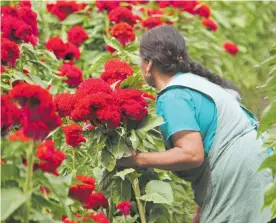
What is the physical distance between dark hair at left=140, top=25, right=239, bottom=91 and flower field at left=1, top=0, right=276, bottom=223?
0.50 feet

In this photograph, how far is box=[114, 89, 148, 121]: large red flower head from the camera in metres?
4.21

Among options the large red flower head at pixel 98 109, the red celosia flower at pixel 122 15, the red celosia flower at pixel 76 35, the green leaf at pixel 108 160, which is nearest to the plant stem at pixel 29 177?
the large red flower head at pixel 98 109

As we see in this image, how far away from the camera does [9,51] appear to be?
4680 millimetres

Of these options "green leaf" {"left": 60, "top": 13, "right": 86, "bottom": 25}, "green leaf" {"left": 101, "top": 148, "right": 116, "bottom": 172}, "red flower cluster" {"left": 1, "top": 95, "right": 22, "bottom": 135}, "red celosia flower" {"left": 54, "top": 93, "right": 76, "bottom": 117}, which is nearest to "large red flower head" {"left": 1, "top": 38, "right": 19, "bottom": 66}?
"red celosia flower" {"left": 54, "top": 93, "right": 76, "bottom": 117}

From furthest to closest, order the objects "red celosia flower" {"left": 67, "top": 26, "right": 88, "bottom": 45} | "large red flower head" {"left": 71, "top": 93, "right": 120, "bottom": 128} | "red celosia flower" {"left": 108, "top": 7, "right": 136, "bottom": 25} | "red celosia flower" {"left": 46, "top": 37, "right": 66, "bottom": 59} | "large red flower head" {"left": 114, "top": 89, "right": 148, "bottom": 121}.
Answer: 1. "red celosia flower" {"left": 67, "top": 26, "right": 88, "bottom": 45}
2. "red celosia flower" {"left": 108, "top": 7, "right": 136, "bottom": 25}
3. "red celosia flower" {"left": 46, "top": 37, "right": 66, "bottom": 59}
4. "large red flower head" {"left": 114, "top": 89, "right": 148, "bottom": 121}
5. "large red flower head" {"left": 71, "top": 93, "right": 120, "bottom": 128}

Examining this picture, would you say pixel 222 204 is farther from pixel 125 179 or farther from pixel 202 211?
pixel 125 179

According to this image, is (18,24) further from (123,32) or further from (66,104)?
(123,32)

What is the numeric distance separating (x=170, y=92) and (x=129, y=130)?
0.95 feet

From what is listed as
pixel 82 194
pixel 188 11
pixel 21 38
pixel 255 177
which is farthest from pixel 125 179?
pixel 188 11

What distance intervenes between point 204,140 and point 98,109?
29.2 inches

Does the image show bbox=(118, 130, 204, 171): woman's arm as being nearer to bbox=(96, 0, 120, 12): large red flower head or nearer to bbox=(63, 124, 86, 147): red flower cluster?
bbox=(63, 124, 86, 147): red flower cluster

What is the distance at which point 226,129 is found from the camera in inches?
179

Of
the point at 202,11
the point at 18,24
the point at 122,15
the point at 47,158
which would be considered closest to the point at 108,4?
the point at 122,15

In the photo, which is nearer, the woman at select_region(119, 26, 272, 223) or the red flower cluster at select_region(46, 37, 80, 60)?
the woman at select_region(119, 26, 272, 223)
